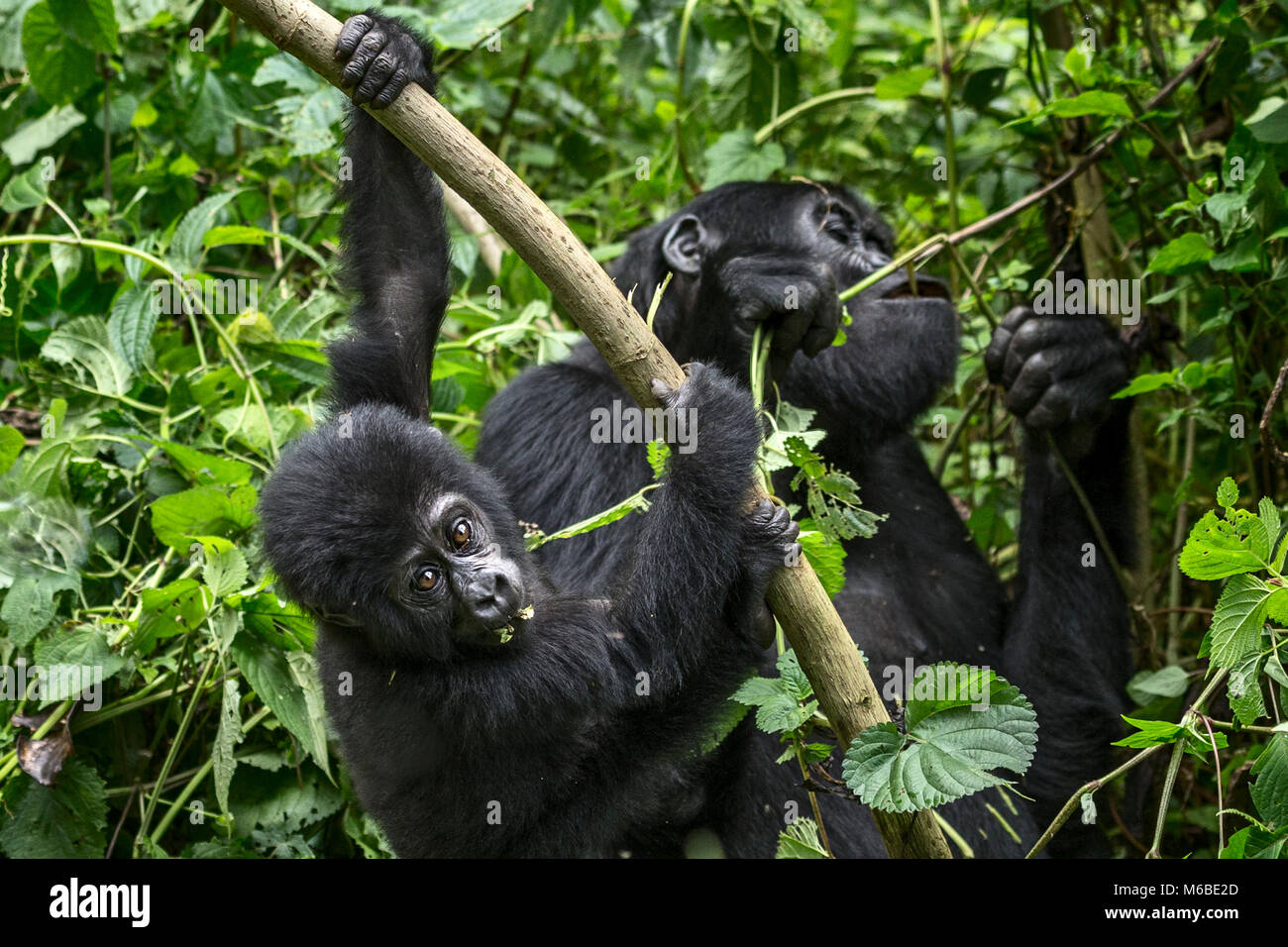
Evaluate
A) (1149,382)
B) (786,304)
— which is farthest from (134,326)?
(1149,382)

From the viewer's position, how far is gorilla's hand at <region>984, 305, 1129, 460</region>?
3.91 m

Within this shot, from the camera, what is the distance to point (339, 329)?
168 inches

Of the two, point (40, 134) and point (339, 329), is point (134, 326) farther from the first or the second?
point (40, 134)

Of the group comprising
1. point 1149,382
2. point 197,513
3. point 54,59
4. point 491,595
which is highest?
point 54,59

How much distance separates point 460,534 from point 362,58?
1.02 m

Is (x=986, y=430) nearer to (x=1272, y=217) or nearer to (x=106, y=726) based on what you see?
(x=1272, y=217)

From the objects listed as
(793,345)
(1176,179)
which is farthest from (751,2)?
(793,345)

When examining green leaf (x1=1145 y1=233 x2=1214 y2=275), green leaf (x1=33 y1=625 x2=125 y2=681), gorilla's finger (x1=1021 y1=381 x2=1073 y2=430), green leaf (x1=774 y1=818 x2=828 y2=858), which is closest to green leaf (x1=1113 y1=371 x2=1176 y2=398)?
green leaf (x1=1145 y1=233 x2=1214 y2=275)

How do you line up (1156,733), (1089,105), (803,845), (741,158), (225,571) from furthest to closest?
(741,158) → (1089,105) → (225,571) → (803,845) → (1156,733)

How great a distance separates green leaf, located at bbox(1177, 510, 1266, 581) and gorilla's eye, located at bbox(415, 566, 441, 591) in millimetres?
1487

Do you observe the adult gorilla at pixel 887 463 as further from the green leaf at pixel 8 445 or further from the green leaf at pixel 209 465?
the green leaf at pixel 8 445

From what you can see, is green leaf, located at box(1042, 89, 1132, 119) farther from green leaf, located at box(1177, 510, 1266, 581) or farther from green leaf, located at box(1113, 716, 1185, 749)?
green leaf, located at box(1113, 716, 1185, 749)

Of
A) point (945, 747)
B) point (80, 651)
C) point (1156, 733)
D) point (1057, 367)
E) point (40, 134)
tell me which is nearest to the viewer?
point (1156, 733)

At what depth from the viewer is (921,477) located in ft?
14.3
